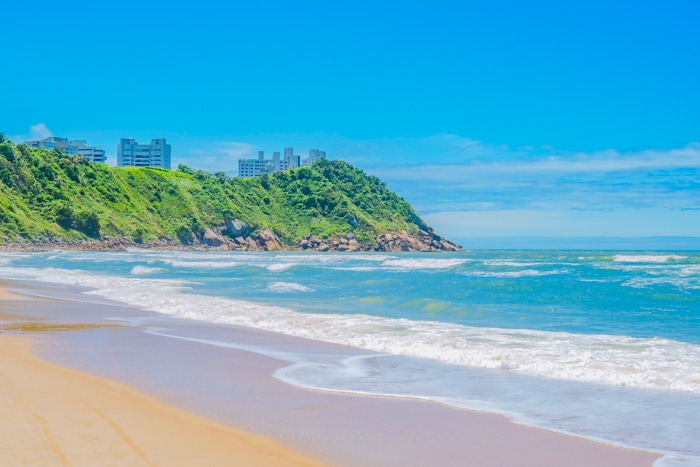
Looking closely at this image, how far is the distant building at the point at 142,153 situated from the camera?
194m

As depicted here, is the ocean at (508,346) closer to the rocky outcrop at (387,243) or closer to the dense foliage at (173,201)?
the dense foliage at (173,201)

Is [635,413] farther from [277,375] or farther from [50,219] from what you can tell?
[50,219]

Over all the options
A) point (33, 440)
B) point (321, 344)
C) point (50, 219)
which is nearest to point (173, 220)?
point (50, 219)

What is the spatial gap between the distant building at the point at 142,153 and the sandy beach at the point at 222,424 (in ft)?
634

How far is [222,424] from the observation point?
19.3 ft

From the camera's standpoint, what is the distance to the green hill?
80.5m

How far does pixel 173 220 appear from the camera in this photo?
9856cm

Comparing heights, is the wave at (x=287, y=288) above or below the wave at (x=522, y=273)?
below

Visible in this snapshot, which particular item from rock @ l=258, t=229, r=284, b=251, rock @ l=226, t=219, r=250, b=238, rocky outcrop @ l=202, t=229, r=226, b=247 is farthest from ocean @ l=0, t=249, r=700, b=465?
rock @ l=258, t=229, r=284, b=251

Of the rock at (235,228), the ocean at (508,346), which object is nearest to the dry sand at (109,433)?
the ocean at (508,346)

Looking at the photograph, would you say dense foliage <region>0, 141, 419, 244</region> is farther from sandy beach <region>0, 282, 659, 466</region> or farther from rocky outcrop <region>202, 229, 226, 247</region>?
sandy beach <region>0, 282, 659, 466</region>

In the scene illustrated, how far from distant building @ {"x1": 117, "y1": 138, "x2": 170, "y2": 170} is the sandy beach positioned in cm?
19317

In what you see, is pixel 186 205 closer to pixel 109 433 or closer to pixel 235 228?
pixel 235 228

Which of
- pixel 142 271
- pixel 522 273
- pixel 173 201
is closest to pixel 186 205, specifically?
pixel 173 201
